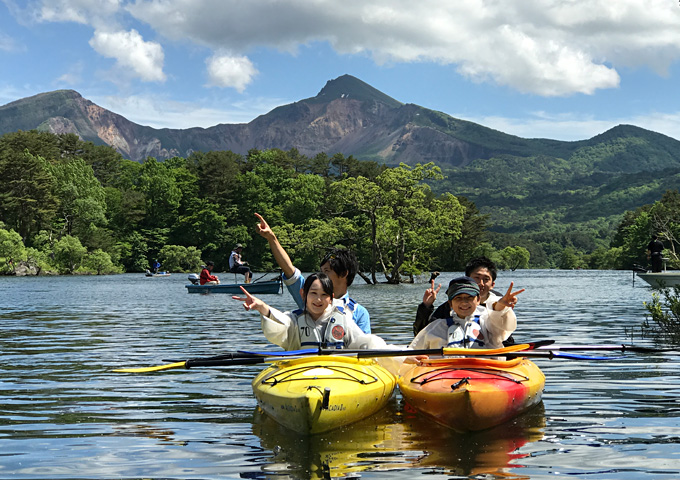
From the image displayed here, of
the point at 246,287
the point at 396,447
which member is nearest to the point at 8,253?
the point at 246,287

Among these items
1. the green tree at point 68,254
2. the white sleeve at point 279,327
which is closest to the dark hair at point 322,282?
the white sleeve at point 279,327

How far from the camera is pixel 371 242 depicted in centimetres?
5259

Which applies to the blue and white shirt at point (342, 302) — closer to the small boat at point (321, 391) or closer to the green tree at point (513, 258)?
the small boat at point (321, 391)

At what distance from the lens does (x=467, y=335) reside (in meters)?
8.55

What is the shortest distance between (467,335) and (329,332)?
152 centimetres

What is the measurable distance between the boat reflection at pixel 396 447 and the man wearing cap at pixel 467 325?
33.7 inches

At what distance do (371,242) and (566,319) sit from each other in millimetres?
30392

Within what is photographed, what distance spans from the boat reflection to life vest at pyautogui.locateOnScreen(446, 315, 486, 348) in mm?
893

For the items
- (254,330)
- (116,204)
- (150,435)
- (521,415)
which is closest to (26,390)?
(150,435)

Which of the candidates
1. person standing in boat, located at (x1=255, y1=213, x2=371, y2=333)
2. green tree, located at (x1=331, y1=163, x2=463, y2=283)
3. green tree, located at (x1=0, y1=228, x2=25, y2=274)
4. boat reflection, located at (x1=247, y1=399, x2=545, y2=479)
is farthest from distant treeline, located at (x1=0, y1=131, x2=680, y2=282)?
boat reflection, located at (x1=247, y1=399, x2=545, y2=479)

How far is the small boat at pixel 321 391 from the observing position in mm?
6941

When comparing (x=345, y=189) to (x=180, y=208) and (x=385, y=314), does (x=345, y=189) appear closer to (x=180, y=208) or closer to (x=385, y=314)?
(x=385, y=314)

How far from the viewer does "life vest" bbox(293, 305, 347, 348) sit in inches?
334

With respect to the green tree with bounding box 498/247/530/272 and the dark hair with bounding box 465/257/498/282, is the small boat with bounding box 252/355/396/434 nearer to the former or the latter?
the dark hair with bounding box 465/257/498/282
